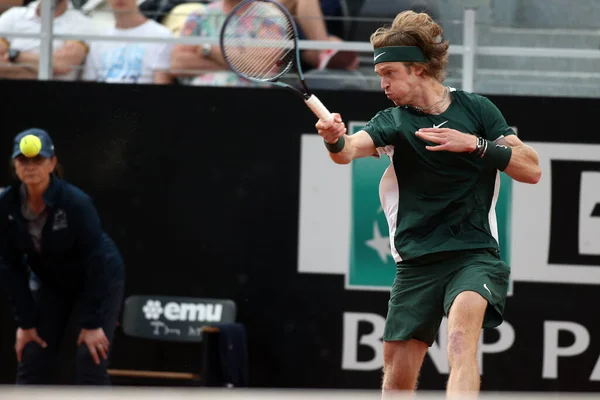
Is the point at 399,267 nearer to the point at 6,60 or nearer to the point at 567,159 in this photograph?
the point at 567,159

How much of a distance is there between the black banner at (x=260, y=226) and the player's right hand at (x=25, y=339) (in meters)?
0.36

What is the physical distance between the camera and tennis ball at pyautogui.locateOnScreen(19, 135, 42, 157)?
23.7 feet

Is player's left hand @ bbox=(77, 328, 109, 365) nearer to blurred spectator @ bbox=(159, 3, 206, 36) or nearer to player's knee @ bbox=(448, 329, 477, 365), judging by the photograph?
blurred spectator @ bbox=(159, 3, 206, 36)

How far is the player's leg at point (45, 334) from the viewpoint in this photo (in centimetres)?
744

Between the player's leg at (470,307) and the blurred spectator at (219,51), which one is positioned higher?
the blurred spectator at (219,51)

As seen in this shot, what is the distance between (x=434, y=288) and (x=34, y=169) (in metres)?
3.30

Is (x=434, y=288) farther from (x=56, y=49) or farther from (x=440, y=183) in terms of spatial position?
(x=56, y=49)

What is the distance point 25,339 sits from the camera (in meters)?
7.52

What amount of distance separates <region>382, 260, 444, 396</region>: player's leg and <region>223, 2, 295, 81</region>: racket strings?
1.23 metres

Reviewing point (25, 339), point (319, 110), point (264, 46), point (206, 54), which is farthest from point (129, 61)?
point (319, 110)

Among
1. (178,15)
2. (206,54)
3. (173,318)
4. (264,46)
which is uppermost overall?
(178,15)

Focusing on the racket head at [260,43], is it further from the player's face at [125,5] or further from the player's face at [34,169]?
the player's face at [34,169]

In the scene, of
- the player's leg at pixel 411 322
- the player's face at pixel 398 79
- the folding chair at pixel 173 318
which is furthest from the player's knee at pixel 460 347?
the folding chair at pixel 173 318

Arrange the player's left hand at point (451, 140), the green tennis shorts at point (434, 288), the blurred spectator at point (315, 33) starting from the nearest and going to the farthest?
the player's left hand at point (451, 140) < the green tennis shorts at point (434, 288) < the blurred spectator at point (315, 33)
